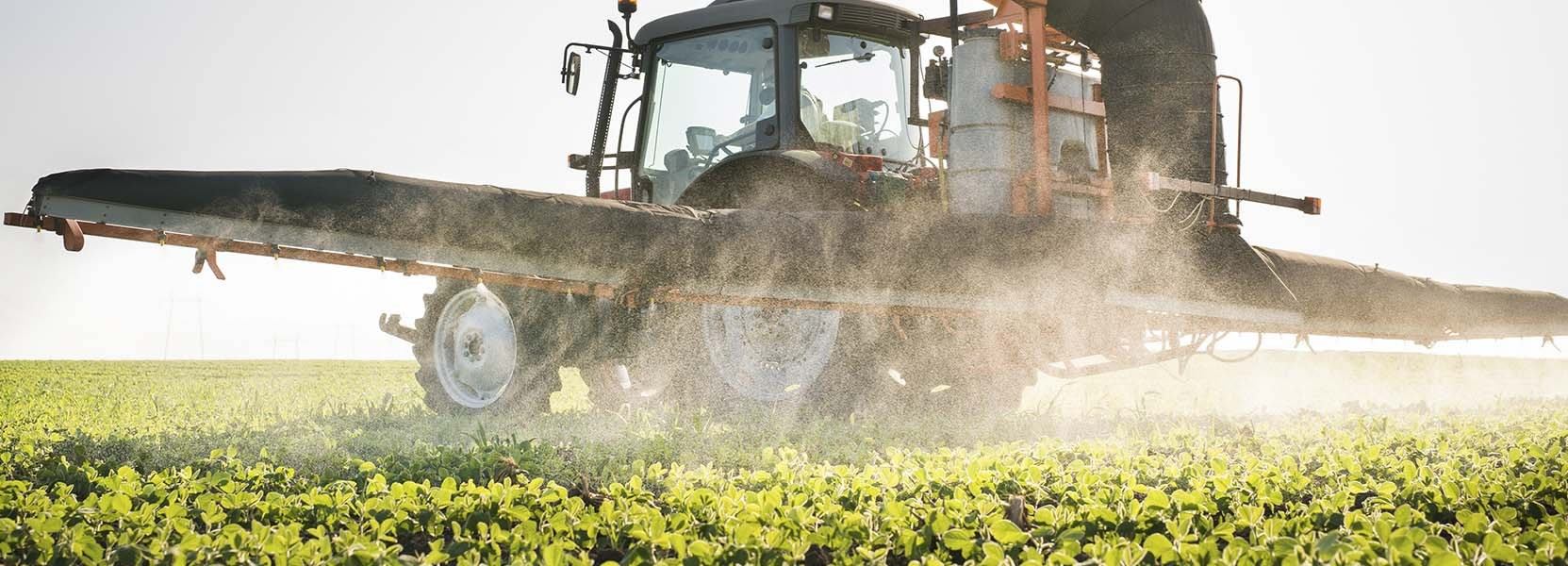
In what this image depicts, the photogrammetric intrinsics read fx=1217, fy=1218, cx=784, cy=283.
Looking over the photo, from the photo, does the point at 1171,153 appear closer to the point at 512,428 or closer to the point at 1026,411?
the point at 1026,411

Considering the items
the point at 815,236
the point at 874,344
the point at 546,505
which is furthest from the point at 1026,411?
the point at 546,505

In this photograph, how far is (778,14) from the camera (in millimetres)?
8016

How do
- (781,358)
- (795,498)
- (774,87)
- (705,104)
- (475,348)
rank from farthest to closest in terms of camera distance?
(705,104) < (475,348) < (774,87) < (781,358) < (795,498)

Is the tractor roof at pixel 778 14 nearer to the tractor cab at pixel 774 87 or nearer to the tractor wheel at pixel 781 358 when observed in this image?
the tractor cab at pixel 774 87

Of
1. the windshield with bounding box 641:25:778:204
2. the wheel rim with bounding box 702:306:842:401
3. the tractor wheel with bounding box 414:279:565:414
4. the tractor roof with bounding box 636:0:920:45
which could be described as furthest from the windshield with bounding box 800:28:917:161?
the tractor wheel with bounding box 414:279:565:414

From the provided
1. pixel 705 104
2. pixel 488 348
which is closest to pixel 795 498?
pixel 488 348

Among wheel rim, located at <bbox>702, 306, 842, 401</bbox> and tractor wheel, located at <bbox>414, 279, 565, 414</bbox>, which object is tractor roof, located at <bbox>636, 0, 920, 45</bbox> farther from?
tractor wheel, located at <bbox>414, 279, 565, 414</bbox>

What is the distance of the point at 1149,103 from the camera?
6.59m

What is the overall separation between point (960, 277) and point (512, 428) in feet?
9.29

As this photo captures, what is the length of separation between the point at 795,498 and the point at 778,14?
199 inches

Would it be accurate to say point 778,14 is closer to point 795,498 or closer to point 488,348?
point 488,348

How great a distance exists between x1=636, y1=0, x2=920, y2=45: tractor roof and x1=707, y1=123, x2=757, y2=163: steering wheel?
72cm

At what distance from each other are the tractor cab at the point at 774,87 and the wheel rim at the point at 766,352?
0.98m

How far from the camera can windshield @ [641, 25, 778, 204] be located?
812 cm
